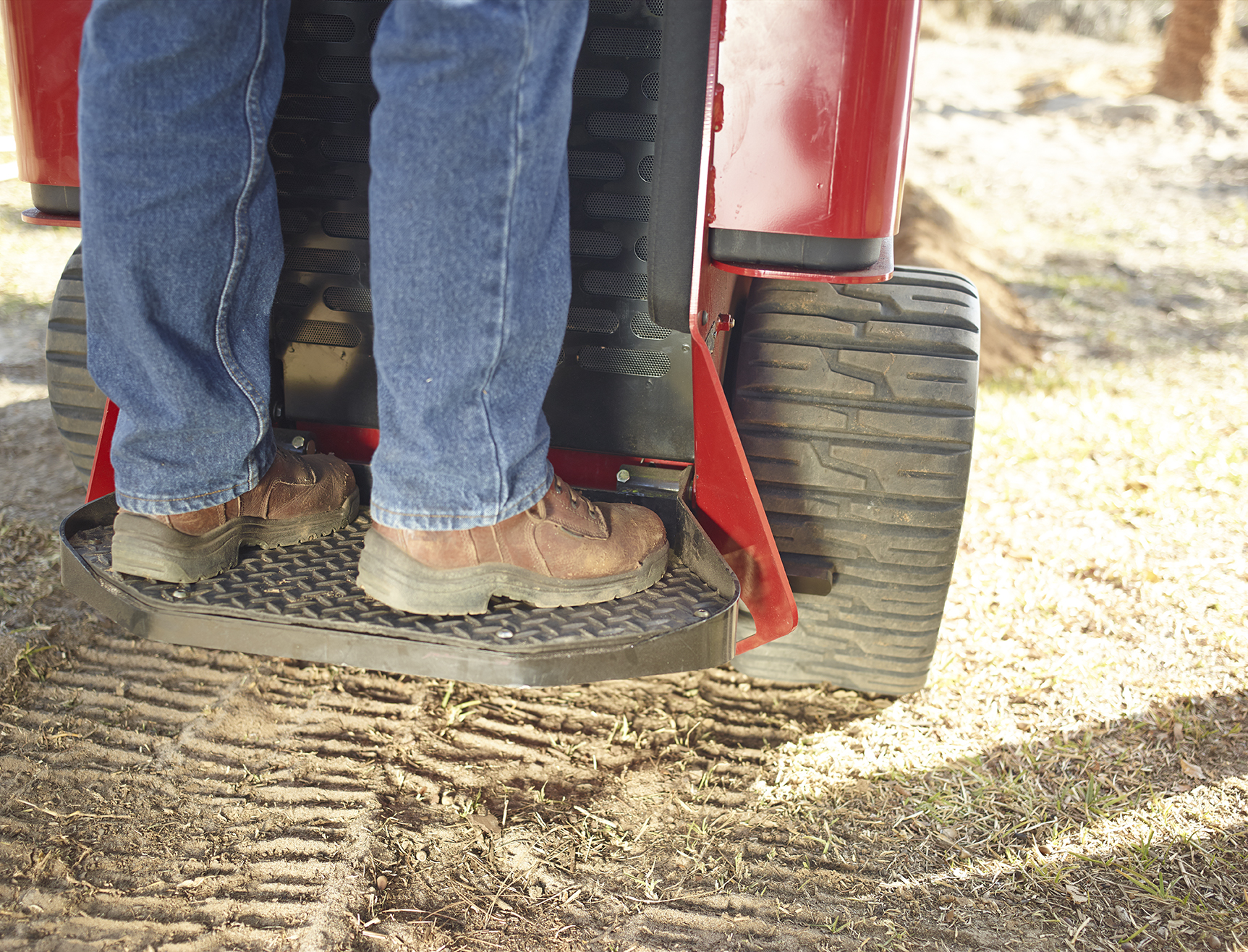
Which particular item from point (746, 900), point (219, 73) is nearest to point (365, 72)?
point (219, 73)

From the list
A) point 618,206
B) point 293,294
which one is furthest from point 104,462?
point 618,206

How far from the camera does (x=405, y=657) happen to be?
1535 mm

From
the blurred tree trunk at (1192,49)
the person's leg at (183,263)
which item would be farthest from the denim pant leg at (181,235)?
the blurred tree trunk at (1192,49)

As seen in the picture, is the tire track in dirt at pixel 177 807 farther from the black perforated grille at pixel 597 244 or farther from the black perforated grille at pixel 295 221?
the black perforated grille at pixel 597 244

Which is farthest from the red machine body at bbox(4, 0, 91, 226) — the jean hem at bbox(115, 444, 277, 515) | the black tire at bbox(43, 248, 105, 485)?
the jean hem at bbox(115, 444, 277, 515)

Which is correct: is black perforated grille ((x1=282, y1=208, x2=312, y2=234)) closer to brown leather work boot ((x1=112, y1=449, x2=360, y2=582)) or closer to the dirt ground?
brown leather work boot ((x1=112, y1=449, x2=360, y2=582))

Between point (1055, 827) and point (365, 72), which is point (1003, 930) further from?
point (365, 72)

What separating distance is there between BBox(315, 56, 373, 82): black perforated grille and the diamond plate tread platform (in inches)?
35.5

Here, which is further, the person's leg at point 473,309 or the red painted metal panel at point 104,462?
the red painted metal panel at point 104,462

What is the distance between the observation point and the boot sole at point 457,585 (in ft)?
4.99

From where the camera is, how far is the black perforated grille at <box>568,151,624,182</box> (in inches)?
70.1

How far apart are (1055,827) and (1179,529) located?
5.20 ft

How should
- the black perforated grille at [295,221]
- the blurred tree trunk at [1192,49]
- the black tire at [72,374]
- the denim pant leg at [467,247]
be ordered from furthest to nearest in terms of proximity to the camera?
the blurred tree trunk at [1192,49] < the black tire at [72,374] < the black perforated grille at [295,221] < the denim pant leg at [467,247]

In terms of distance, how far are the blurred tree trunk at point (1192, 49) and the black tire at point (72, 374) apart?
1145cm
